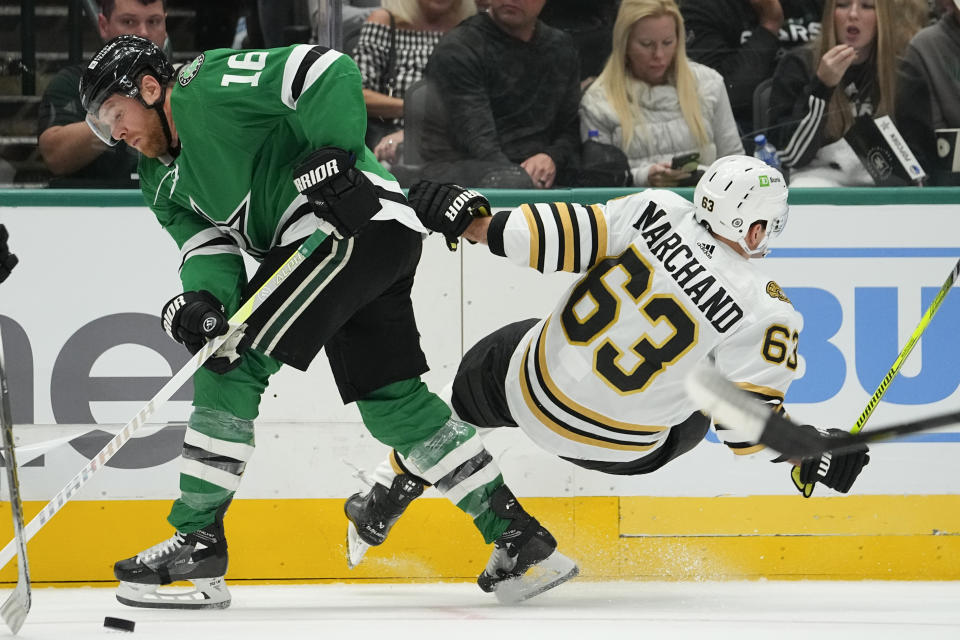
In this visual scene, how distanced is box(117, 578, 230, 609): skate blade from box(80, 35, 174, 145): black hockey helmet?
99 centimetres

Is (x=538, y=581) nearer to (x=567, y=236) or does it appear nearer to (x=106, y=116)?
(x=567, y=236)

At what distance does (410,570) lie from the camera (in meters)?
3.16

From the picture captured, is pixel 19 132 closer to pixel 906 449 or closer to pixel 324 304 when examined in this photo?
pixel 324 304

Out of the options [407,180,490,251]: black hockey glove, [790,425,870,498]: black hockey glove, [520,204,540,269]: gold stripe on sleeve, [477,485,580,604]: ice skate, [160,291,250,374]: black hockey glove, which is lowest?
[477,485,580,604]: ice skate

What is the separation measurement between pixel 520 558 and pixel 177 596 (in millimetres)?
757

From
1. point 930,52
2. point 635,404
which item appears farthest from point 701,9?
point 635,404

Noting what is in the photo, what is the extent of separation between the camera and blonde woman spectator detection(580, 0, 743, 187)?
3.32 meters

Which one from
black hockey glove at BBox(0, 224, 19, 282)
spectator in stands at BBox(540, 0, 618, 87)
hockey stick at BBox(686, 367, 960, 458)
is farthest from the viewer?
spectator in stands at BBox(540, 0, 618, 87)

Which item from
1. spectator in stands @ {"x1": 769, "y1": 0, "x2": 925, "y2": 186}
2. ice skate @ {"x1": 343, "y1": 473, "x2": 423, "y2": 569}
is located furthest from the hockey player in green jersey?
spectator in stands @ {"x1": 769, "y1": 0, "x2": 925, "y2": 186}

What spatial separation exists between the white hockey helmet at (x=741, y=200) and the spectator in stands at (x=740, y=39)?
2.67 ft

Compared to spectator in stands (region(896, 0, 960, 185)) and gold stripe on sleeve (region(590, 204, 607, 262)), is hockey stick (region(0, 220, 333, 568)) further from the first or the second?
spectator in stands (region(896, 0, 960, 185))

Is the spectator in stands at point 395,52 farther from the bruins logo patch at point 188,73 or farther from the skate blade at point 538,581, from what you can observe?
the skate blade at point 538,581

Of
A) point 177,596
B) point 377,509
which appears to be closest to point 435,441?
point 377,509

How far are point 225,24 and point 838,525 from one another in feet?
7.02
